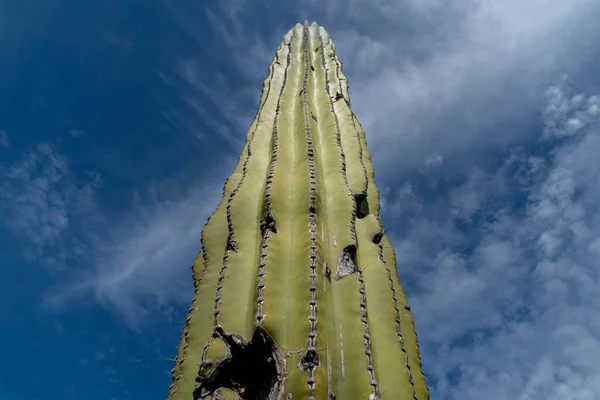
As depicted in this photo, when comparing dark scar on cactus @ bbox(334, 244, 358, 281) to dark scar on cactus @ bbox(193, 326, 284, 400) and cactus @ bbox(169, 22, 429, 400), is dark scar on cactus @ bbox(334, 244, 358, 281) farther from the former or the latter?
dark scar on cactus @ bbox(193, 326, 284, 400)

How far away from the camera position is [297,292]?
2.89m

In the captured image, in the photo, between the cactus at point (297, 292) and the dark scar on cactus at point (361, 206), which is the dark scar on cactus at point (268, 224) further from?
the dark scar on cactus at point (361, 206)

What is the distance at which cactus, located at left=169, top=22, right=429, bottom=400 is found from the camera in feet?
8.44

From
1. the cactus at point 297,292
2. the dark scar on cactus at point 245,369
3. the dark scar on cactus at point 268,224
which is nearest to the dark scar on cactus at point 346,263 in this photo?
the cactus at point 297,292

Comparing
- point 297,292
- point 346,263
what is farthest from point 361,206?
point 297,292

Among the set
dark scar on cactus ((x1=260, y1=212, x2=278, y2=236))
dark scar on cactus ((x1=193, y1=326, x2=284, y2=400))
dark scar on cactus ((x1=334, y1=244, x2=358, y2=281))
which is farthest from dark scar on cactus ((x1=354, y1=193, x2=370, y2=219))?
dark scar on cactus ((x1=193, y1=326, x2=284, y2=400))

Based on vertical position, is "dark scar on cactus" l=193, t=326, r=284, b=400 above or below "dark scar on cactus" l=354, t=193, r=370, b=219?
below

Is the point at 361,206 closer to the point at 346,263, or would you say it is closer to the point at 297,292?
the point at 346,263

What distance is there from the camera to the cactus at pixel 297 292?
2.57 metres

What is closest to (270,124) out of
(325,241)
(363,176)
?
(363,176)

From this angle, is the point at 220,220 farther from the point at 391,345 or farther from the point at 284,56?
the point at 284,56

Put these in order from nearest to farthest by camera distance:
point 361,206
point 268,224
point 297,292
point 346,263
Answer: point 297,292 < point 346,263 < point 268,224 < point 361,206

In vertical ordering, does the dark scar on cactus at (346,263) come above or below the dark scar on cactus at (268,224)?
below

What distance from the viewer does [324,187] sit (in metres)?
4.12
